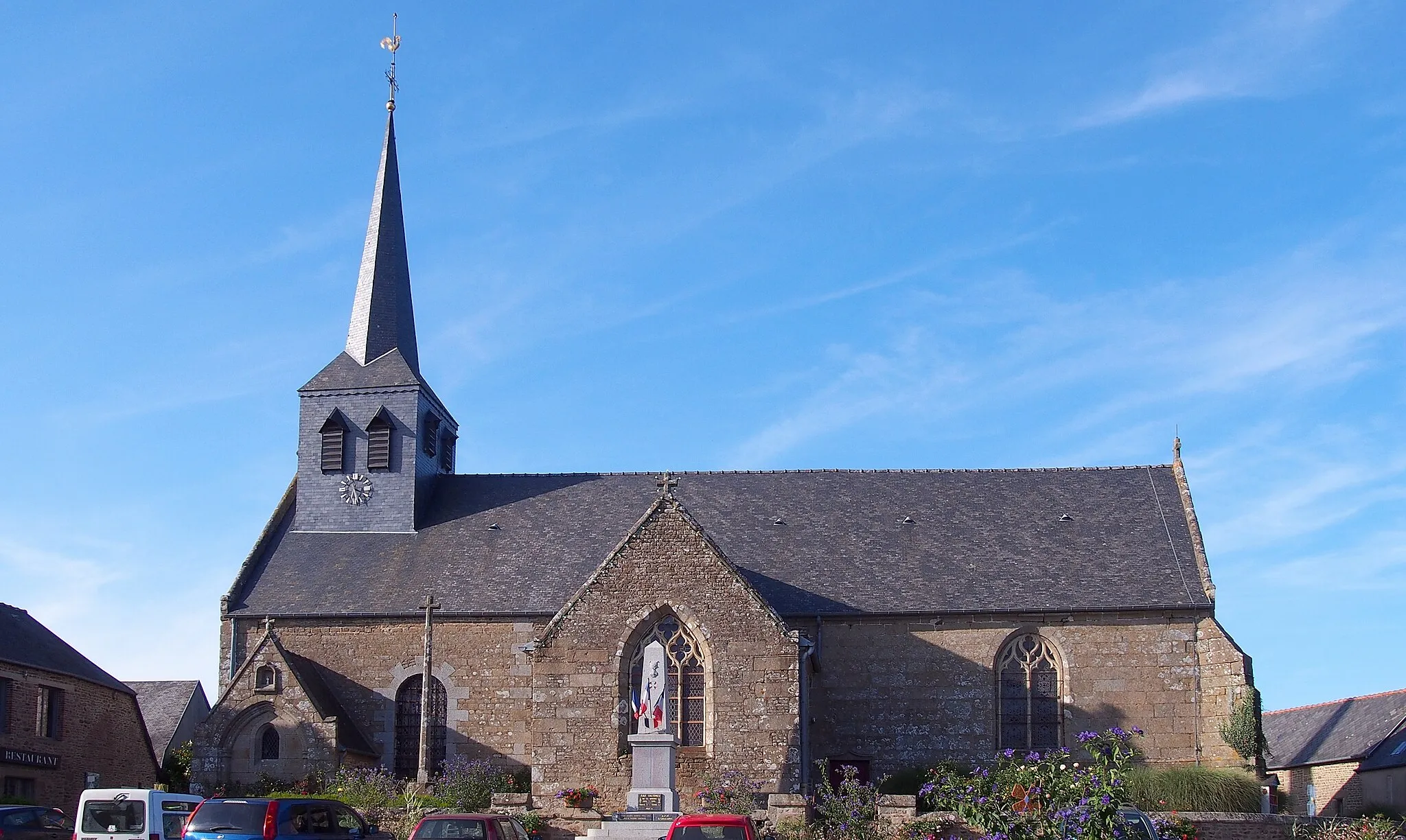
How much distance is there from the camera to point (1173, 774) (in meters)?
26.7

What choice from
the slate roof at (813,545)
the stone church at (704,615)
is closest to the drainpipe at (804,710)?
the stone church at (704,615)

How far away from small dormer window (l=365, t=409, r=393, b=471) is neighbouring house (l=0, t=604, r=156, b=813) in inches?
306

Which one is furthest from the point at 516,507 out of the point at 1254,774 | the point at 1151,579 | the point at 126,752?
the point at 1254,774

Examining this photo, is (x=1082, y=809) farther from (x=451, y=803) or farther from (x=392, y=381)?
(x=392, y=381)

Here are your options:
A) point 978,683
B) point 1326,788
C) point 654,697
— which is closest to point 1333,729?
point 1326,788

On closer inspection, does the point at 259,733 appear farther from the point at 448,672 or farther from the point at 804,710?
the point at 804,710

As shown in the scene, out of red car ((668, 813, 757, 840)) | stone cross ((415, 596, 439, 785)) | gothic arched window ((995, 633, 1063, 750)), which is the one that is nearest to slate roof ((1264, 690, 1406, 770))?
gothic arched window ((995, 633, 1063, 750))

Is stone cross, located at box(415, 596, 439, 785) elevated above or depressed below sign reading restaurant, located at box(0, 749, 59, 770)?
above

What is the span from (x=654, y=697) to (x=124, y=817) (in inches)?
361

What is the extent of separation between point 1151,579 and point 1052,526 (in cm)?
289

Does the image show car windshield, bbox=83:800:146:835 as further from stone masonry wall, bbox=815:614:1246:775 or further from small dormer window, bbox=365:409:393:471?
small dormer window, bbox=365:409:393:471

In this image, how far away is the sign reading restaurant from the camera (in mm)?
28531

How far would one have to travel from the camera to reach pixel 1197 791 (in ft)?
86.3

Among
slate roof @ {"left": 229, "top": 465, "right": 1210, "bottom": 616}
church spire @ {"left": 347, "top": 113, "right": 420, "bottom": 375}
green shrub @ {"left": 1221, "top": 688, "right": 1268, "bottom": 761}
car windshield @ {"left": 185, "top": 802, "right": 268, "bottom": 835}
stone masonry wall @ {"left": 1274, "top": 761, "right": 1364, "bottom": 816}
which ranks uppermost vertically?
church spire @ {"left": 347, "top": 113, "right": 420, "bottom": 375}
